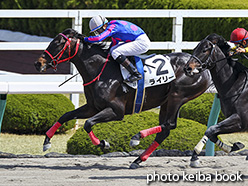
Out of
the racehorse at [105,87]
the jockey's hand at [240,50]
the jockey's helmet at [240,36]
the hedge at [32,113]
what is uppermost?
the jockey's helmet at [240,36]

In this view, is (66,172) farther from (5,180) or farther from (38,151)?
(38,151)

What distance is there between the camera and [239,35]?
6590 millimetres

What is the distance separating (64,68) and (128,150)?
6556 mm

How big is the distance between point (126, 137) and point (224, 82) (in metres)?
2.03

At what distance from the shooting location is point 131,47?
6938 millimetres

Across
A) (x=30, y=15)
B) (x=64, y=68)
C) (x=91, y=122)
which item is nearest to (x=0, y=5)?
(x=64, y=68)

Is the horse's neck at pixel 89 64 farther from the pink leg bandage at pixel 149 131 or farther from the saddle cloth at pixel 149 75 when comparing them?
the pink leg bandage at pixel 149 131

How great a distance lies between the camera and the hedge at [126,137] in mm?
8078

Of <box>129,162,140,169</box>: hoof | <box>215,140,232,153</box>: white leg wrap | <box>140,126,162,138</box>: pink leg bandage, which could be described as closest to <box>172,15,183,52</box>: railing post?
<box>140,126,162,138</box>: pink leg bandage

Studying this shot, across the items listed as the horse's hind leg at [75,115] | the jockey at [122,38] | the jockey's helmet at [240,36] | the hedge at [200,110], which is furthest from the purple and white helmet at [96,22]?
the hedge at [200,110]

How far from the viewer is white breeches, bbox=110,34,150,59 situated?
6863mm

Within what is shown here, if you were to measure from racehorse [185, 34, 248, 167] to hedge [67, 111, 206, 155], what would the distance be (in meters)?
1.62

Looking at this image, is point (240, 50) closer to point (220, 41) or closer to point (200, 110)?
point (220, 41)

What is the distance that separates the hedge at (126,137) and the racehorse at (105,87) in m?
1.00
